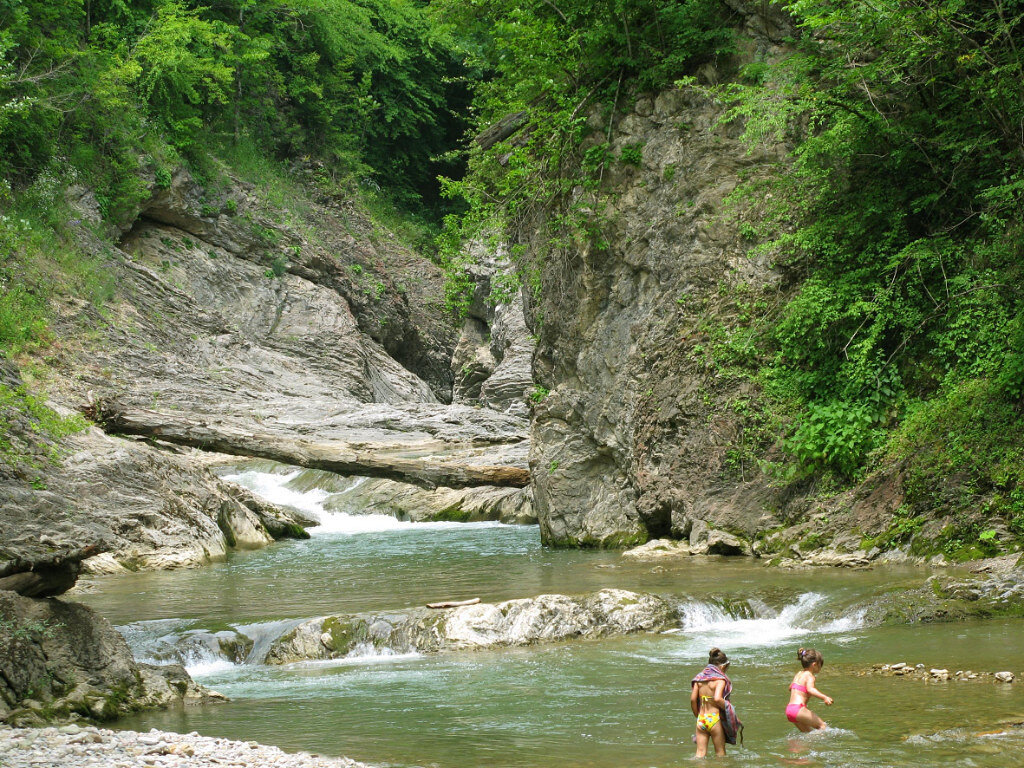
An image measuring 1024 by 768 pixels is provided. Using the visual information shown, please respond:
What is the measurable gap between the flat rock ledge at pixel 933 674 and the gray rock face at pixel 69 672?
5150 mm

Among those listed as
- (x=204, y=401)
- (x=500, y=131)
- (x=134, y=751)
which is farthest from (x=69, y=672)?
(x=204, y=401)

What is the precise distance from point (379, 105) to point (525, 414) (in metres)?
20.4

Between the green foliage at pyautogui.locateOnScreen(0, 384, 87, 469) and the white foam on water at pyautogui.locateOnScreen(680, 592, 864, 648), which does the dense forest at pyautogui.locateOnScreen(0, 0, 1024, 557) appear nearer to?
the green foliage at pyautogui.locateOnScreen(0, 384, 87, 469)

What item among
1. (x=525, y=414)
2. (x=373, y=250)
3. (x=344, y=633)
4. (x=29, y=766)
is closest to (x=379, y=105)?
(x=373, y=250)

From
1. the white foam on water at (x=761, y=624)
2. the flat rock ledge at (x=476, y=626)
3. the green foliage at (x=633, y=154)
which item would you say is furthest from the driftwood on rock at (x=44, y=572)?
the green foliage at (x=633, y=154)

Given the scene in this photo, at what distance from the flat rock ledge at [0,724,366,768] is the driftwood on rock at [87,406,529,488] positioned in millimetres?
13453

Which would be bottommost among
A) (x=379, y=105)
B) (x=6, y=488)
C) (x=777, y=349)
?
(x=6, y=488)

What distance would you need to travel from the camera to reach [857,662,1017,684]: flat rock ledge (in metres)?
6.35

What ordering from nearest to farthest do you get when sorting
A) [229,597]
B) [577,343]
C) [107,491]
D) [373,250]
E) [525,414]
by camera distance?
1. [229,597]
2. [107,491]
3. [577,343]
4. [525,414]
5. [373,250]

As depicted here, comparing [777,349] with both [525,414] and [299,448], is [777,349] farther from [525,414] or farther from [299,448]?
[525,414]

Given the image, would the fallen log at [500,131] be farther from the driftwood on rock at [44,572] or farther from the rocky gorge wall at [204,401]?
the driftwood on rock at [44,572]

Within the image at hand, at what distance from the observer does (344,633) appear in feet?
30.2

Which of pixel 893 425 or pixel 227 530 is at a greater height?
pixel 893 425

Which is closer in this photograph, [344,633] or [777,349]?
[344,633]
